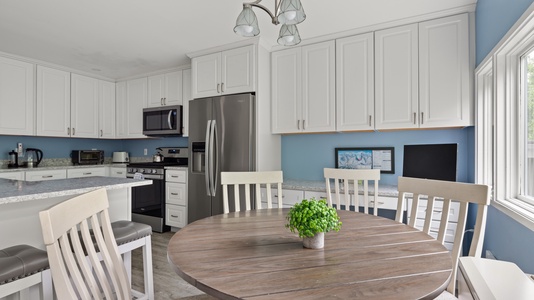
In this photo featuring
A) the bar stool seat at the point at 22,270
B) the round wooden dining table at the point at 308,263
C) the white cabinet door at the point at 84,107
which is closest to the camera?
the round wooden dining table at the point at 308,263

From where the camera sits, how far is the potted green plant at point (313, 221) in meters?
1.03

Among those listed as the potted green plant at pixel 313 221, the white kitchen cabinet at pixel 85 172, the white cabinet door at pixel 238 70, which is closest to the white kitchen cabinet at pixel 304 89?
the white cabinet door at pixel 238 70

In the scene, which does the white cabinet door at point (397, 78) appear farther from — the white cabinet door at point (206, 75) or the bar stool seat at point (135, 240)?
the bar stool seat at point (135, 240)

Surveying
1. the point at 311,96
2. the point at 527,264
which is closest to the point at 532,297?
the point at 527,264

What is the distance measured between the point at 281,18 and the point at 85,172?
13.4 ft

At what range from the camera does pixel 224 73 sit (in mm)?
3389

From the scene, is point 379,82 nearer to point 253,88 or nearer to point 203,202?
point 253,88

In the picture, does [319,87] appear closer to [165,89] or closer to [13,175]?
[165,89]

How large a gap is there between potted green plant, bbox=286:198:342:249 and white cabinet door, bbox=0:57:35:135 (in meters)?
4.26

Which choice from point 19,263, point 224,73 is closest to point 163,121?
point 224,73

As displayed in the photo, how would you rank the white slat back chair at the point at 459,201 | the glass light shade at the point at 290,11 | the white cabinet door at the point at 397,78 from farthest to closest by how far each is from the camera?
the white cabinet door at the point at 397,78, the glass light shade at the point at 290,11, the white slat back chair at the point at 459,201

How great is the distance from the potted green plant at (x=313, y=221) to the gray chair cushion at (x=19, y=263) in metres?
1.19

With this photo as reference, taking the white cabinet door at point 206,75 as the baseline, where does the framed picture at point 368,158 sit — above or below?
below

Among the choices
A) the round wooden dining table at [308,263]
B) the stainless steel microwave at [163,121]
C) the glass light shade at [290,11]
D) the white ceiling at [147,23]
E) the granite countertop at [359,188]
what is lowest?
the granite countertop at [359,188]
